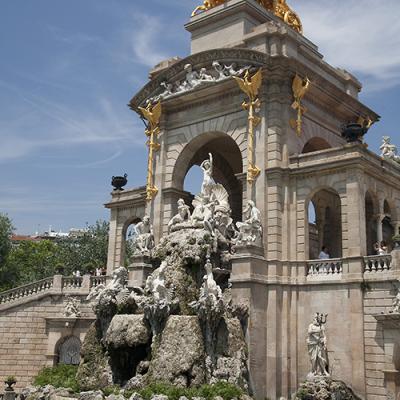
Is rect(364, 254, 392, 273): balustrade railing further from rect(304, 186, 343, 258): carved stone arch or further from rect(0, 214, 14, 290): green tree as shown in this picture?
rect(0, 214, 14, 290): green tree

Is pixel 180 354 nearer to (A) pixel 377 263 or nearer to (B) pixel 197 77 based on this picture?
(A) pixel 377 263

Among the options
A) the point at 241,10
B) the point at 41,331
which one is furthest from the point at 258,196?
the point at 41,331

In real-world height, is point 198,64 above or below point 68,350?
above

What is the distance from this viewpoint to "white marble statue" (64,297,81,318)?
26.8m

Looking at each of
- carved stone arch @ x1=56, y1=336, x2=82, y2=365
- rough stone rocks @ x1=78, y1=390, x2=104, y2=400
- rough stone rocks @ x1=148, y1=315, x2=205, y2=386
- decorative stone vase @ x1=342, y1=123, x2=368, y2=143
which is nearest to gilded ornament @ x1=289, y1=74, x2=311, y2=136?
decorative stone vase @ x1=342, y1=123, x2=368, y2=143

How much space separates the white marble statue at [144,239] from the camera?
2453 centimetres

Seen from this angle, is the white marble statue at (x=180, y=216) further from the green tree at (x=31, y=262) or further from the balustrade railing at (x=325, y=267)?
the green tree at (x=31, y=262)

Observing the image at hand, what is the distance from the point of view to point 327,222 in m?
28.4

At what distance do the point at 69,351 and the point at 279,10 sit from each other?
19.1 metres

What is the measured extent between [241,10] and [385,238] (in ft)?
40.1

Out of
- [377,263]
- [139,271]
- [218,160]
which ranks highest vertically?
[218,160]

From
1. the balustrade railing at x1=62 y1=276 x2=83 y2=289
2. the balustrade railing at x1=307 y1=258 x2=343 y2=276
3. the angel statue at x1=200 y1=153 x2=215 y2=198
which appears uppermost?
the angel statue at x1=200 y1=153 x2=215 y2=198

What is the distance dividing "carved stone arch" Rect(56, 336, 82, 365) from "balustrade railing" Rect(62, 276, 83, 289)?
2430 millimetres

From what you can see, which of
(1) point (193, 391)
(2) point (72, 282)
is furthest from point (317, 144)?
(1) point (193, 391)
